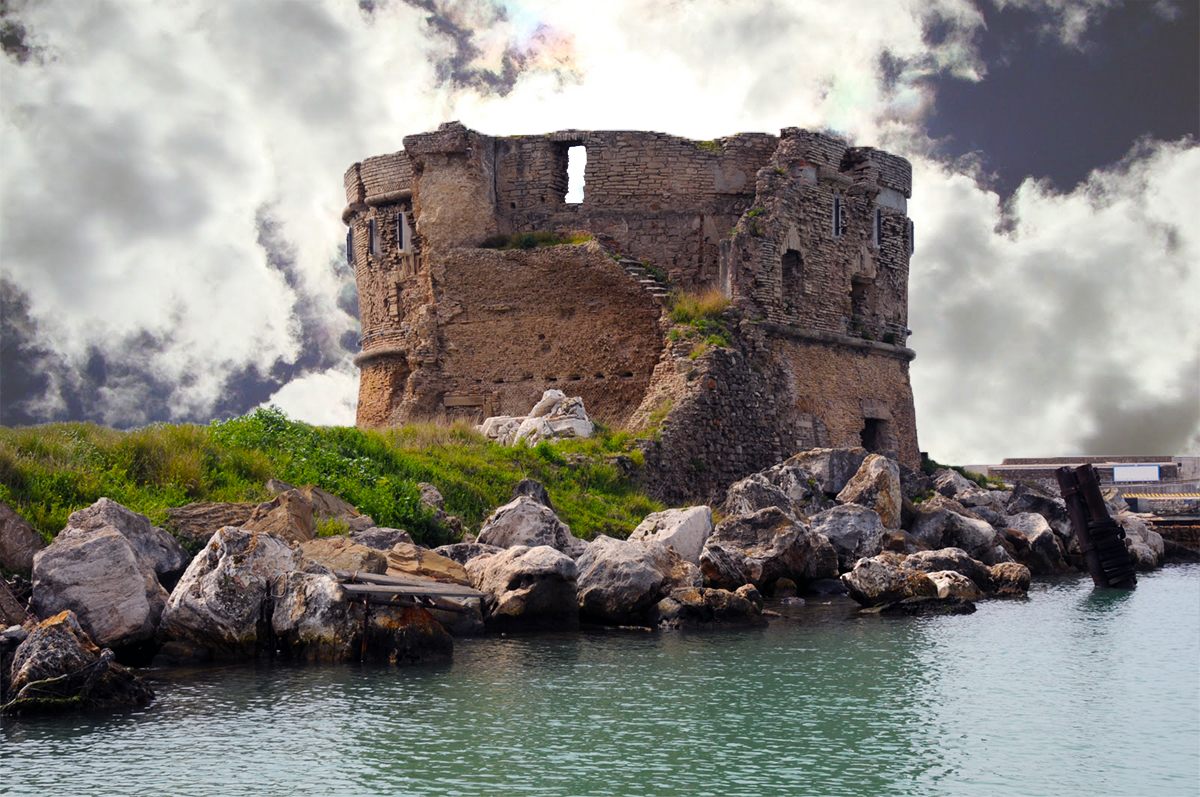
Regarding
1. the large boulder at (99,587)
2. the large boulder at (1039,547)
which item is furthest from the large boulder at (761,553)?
the large boulder at (99,587)

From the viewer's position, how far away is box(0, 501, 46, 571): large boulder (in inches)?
358

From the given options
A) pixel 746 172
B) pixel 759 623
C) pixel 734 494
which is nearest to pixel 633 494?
pixel 734 494

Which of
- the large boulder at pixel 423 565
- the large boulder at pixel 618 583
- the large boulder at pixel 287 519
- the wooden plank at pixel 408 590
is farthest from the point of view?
the large boulder at pixel 618 583

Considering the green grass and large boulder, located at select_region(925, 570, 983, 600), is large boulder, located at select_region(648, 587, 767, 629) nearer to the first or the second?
large boulder, located at select_region(925, 570, 983, 600)

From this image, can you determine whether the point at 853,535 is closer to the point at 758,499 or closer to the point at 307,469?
the point at 758,499

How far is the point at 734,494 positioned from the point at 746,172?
7882 mm

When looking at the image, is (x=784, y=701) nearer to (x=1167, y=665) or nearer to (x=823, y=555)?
(x=1167, y=665)

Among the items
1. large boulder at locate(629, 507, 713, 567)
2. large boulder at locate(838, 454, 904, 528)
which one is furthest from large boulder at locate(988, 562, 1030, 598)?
large boulder at locate(629, 507, 713, 567)

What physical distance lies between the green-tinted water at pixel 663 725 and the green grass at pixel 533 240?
36.3 feet

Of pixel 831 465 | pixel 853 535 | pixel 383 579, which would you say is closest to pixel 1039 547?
pixel 831 465

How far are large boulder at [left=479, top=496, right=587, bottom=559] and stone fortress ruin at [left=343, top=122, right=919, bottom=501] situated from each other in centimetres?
579

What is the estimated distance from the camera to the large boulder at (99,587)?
27.1ft

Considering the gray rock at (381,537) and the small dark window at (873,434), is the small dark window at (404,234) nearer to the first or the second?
the small dark window at (873,434)

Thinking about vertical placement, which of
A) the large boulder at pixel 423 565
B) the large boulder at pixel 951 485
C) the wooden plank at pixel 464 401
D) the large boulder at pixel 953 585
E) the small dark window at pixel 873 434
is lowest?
the large boulder at pixel 953 585
